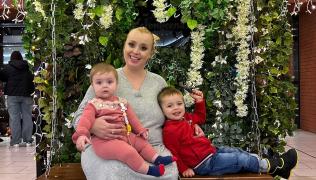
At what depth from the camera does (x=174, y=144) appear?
102 inches

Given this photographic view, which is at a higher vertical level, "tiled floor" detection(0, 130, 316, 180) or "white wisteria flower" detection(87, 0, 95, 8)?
"white wisteria flower" detection(87, 0, 95, 8)

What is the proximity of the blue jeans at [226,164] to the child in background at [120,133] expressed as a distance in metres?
0.35

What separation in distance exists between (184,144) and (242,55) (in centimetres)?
83

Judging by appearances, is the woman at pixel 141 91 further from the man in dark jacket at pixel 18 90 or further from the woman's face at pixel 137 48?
the man in dark jacket at pixel 18 90

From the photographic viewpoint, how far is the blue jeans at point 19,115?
6.91 meters

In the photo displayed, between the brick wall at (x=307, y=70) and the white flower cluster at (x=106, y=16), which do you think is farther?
the brick wall at (x=307, y=70)

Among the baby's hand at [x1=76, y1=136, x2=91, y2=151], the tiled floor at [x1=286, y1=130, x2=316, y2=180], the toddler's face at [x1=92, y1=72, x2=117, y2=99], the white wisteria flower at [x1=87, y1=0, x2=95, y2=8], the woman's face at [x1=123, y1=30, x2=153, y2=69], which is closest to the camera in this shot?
the baby's hand at [x1=76, y1=136, x2=91, y2=151]

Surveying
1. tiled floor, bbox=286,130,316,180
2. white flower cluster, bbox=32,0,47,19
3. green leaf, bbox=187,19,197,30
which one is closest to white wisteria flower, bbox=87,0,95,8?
white flower cluster, bbox=32,0,47,19

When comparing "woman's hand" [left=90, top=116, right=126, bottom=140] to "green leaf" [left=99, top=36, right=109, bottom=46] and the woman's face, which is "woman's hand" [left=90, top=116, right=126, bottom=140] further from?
"green leaf" [left=99, top=36, right=109, bottom=46]

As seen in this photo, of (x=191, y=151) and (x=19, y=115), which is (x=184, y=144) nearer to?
(x=191, y=151)

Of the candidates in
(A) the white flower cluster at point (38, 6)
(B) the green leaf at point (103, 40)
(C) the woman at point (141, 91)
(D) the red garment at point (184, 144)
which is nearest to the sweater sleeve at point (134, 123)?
(C) the woman at point (141, 91)

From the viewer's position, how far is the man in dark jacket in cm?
677

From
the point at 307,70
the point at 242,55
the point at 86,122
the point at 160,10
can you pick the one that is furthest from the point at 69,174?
the point at 307,70

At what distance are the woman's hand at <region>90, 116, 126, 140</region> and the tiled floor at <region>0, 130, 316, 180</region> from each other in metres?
2.85
